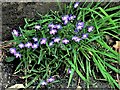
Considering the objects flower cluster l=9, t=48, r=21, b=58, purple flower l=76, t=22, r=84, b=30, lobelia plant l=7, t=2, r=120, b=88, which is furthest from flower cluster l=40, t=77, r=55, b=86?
purple flower l=76, t=22, r=84, b=30

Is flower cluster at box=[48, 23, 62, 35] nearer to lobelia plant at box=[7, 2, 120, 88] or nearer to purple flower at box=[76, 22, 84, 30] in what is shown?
lobelia plant at box=[7, 2, 120, 88]

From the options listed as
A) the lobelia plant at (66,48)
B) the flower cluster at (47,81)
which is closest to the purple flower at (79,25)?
the lobelia plant at (66,48)

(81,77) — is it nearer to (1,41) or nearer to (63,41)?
(63,41)

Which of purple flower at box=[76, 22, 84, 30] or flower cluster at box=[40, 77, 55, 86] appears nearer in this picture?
flower cluster at box=[40, 77, 55, 86]

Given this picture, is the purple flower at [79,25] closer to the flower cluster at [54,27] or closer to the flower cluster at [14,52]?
the flower cluster at [54,27]

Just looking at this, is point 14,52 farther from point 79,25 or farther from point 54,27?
point 79,25

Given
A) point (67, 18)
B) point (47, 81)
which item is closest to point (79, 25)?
point (67, 18)

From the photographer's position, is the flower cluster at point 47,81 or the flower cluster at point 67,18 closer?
the flower cluster at point 47,81

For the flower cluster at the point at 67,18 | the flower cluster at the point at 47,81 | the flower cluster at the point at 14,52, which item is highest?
the flower cluster at the point at 67,18

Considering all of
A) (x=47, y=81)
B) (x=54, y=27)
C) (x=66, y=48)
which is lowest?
(x=47, y=81)
